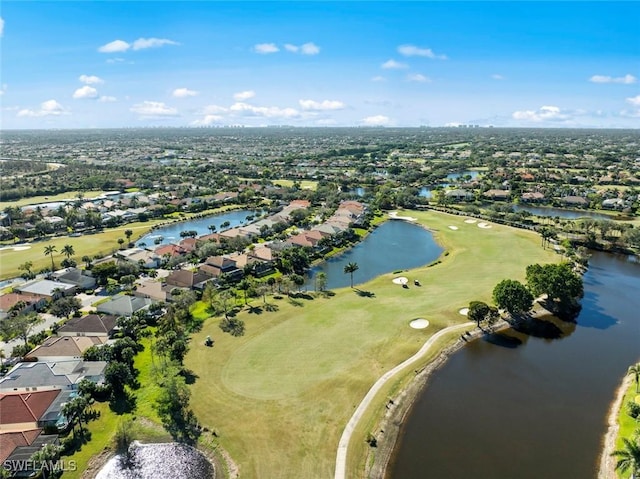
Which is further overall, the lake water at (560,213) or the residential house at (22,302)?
the lake water at (560,213)

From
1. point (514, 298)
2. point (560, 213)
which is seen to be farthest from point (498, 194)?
point (514, 298)

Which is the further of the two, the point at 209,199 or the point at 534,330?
the point at 209,199

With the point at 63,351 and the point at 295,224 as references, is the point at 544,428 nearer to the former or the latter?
the point at 63,351

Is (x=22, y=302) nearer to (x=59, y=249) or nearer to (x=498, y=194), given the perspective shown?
(x=59, y=249)

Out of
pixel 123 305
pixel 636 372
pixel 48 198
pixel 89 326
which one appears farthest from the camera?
pixel 48 198

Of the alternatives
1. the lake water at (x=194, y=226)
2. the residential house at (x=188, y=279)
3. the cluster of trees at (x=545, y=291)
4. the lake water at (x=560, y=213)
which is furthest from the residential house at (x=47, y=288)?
the lake water at (x=560, y=213)

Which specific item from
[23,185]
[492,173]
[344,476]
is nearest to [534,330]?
[344,476]

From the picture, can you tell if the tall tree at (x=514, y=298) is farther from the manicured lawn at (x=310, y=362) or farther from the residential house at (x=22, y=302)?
the residential house at (x=22, y=302)
